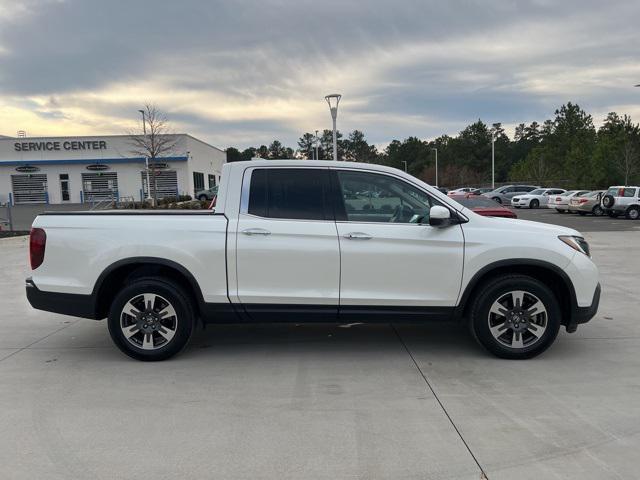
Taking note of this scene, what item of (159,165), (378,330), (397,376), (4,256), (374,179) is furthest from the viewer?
(159,165)

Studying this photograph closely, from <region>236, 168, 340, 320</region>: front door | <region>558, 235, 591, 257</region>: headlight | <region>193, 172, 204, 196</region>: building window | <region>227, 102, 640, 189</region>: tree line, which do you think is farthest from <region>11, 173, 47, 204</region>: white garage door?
<region>558, 235, 591, 257</region>: headlight

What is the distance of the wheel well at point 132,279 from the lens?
4883mm

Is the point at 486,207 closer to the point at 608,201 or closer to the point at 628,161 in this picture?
the point at 608,201

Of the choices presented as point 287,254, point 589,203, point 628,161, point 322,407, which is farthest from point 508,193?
point 322,407

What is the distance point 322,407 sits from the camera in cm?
397

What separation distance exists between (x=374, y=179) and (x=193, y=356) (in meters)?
2.52

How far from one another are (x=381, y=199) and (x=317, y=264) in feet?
2.94

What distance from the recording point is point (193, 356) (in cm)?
519

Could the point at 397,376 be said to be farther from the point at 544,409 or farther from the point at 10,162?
the point at 10,162

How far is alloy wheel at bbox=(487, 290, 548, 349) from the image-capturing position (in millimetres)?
4816

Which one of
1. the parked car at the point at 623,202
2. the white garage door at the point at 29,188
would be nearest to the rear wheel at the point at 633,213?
the parked car at the point at 623,202

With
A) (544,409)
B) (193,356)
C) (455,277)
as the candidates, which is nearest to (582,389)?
(544,409)

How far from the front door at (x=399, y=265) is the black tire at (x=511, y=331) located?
27 cm

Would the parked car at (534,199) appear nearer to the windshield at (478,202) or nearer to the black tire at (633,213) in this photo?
the black tire at (633,213)
